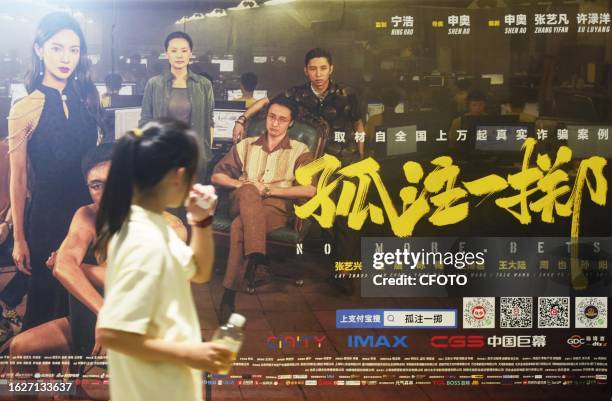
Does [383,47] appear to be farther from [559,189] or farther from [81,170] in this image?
[81,170]

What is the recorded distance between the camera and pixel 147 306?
2244 millimetres

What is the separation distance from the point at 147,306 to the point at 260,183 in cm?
182

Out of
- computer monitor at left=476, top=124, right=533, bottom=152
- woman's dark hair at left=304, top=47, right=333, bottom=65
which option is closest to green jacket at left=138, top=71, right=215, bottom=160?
woman's dark hair at left=304, top=47, right=333, bottom=65

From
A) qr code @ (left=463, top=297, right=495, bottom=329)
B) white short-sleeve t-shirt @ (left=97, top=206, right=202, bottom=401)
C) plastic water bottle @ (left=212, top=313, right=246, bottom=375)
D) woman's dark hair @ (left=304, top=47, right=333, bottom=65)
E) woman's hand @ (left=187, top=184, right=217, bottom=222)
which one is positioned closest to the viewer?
white short-sleeve t-shirt @ (left=97, top=206, right=202, bottom=401)

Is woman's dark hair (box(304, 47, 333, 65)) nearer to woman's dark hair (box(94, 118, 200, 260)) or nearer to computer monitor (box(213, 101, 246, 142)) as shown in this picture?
computer monitor (box(213, 101, 246, 142))

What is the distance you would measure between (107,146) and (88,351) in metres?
0.91

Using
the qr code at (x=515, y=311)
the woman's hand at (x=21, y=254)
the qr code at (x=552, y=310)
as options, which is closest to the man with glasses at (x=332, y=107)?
the qr code at (x=515, y=311)

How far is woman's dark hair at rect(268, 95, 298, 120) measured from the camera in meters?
3.96

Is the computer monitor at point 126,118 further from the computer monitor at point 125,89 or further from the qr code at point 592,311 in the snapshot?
the qr code at point 592,311

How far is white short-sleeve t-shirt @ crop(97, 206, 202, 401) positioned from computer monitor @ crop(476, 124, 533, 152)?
1.97 m

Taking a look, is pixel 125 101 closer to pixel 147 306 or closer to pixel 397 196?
pixel 397 196

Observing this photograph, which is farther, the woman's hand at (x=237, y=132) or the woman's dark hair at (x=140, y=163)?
the woman's hand at (x=237, y=132)

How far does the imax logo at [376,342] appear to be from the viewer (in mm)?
4059

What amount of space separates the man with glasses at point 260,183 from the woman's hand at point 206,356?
5.81 ft
